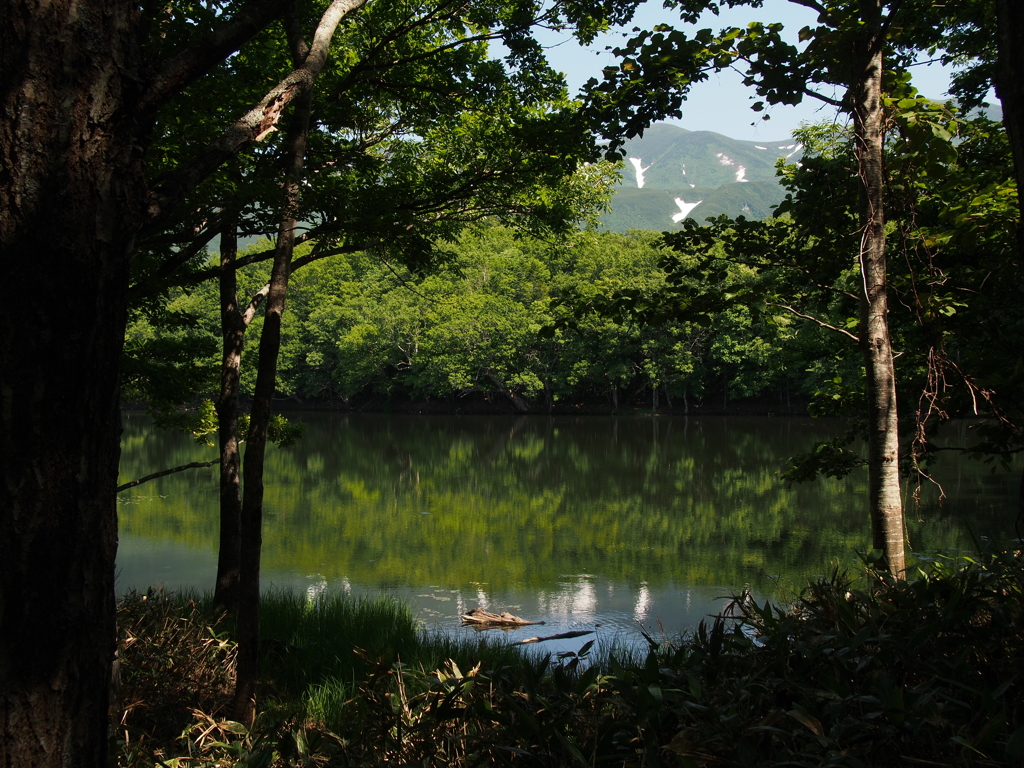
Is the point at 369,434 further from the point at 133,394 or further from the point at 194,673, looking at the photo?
the point at 194,673

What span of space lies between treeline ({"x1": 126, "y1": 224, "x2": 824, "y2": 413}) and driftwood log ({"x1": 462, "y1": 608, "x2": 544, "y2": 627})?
2919 cm

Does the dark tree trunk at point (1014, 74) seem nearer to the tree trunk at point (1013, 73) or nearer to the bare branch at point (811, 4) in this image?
the tree trunk at point (1013, 73)

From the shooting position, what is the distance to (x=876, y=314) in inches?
182

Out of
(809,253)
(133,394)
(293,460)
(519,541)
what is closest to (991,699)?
(809,253)

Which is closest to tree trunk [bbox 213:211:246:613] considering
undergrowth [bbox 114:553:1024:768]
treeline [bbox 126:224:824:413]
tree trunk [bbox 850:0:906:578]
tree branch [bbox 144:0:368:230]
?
undergrowth [bbox 114:553:1024:768]

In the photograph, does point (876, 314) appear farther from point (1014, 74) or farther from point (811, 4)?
point (1014, 74)

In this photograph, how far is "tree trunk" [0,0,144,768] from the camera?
1.74m

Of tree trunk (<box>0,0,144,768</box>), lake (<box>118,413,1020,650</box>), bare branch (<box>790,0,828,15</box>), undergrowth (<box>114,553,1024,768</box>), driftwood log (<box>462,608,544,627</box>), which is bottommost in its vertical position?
driftwood log (<box>462,608,544,627</box>)

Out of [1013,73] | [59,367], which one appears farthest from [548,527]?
[59,367]

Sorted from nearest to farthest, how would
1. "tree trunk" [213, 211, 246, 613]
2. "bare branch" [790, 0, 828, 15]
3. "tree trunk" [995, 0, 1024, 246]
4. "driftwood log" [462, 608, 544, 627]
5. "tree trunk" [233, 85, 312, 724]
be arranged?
"tree trunk" [995, 0, 1024, 246] → "tree trunk" [233, 85, 312, 724] → "bare branch" [790, 0, 828, 15] → "tree trunk" [213, 211, 246, 613] → "driftwood log" [462, 608, 544, 627]

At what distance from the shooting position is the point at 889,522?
4.42 metres

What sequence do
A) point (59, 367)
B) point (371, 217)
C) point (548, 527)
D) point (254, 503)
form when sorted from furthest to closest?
point (548, 527) < point (371, 217) < point (254, 503) < point (59, 367)

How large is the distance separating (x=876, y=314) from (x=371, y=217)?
376 centimetres

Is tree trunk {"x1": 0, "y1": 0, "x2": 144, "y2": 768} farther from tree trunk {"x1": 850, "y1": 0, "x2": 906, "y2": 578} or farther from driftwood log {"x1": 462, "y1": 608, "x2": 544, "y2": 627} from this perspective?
driftwood log {"x1": 462, "y1": 608, "x2": 544, "y2": 627}
